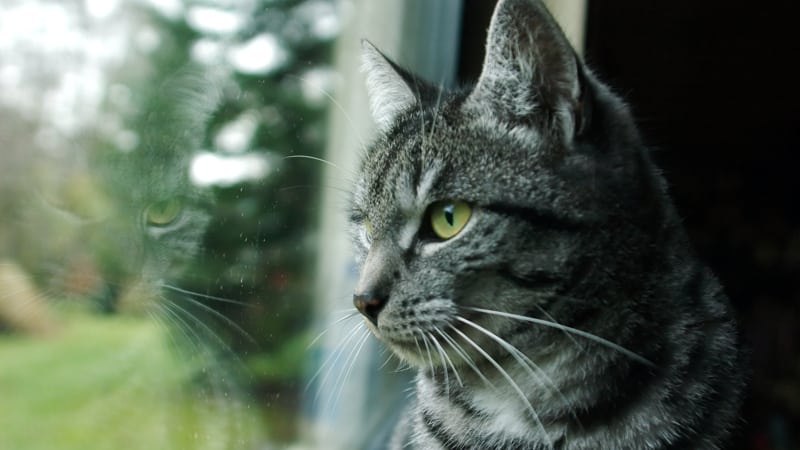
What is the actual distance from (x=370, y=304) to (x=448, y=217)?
137mm

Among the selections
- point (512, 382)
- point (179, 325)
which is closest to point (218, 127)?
point (179, 325)

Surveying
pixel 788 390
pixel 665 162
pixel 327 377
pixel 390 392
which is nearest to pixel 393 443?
pixel 327 377

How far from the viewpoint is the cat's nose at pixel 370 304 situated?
0.81 metres

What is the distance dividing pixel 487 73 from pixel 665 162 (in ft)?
3.48

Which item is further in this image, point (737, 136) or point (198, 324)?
point (737, 136)

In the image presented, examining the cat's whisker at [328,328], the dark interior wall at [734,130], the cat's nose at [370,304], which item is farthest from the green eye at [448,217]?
the dark interior wall at [734,130]

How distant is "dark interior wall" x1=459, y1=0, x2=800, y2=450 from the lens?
1.42 metres

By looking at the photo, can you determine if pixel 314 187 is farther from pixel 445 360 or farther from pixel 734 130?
pixel 734 130

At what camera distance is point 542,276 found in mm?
774

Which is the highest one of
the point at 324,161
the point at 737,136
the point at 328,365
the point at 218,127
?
the point at 218,127

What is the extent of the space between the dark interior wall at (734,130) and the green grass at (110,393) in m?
0.68

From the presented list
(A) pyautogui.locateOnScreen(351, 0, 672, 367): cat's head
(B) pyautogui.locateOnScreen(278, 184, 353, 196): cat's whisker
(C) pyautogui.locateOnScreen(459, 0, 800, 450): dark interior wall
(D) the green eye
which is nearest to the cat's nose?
(A) pyautogui.locateOnScreen(351, 0, 672, 367): cat's head

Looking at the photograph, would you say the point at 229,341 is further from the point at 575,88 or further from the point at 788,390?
the point at 788,390

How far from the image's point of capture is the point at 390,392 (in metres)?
1.53
